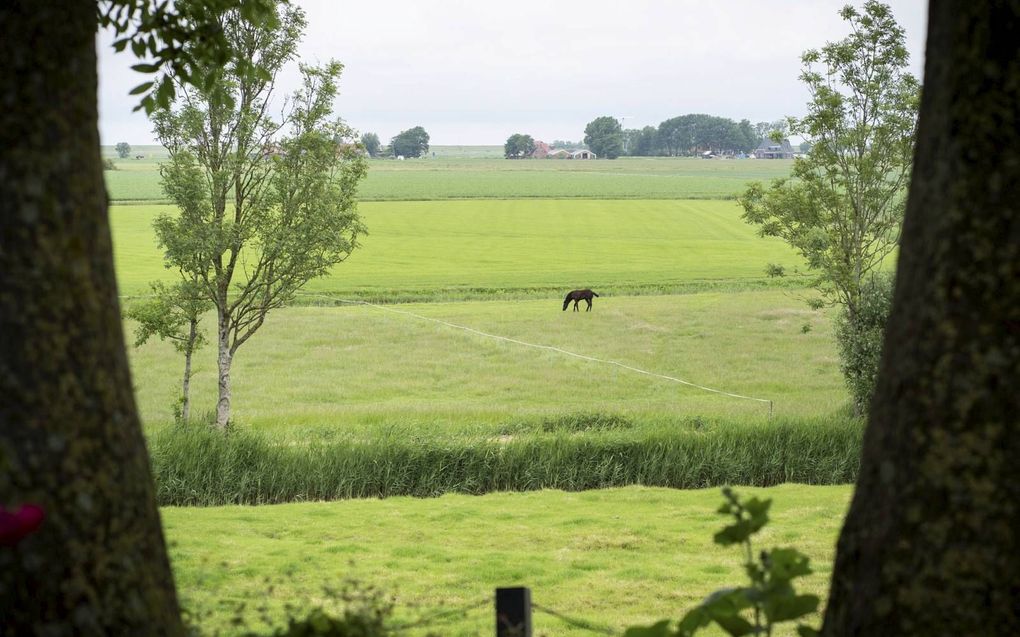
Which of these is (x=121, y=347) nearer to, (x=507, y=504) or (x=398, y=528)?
(x=398, y=528)

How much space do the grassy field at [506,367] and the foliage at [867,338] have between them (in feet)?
5.98

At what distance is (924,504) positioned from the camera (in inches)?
135

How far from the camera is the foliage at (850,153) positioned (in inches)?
1102

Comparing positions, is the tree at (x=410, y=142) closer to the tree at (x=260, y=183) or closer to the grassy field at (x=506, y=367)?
the grassy field at (x=506, y=367)

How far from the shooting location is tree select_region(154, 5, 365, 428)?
81.9ft

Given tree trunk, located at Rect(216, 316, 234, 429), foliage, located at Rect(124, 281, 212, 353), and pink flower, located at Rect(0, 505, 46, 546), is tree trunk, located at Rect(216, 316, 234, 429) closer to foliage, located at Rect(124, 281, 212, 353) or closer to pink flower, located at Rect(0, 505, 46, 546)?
foliage, located at Rect(124, 281, 212, 353)

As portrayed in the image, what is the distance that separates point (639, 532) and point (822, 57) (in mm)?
16656

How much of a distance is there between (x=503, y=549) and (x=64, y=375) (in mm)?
12423

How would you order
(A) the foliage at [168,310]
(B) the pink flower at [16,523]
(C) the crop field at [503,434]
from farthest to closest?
(A) the foliage at [168,310] → (C) the crop field at [503,434] → (B) the pink flower at [16,523]

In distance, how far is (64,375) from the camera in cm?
350

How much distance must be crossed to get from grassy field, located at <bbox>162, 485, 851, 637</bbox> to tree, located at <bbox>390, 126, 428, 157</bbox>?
7003 inches

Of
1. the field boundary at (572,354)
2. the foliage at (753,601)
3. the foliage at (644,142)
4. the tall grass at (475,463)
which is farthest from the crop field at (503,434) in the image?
the foliage at (644,142)

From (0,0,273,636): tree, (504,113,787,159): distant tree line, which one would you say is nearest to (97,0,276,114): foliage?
(0,0,273,636): tree

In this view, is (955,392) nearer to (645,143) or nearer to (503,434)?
(503,434)
